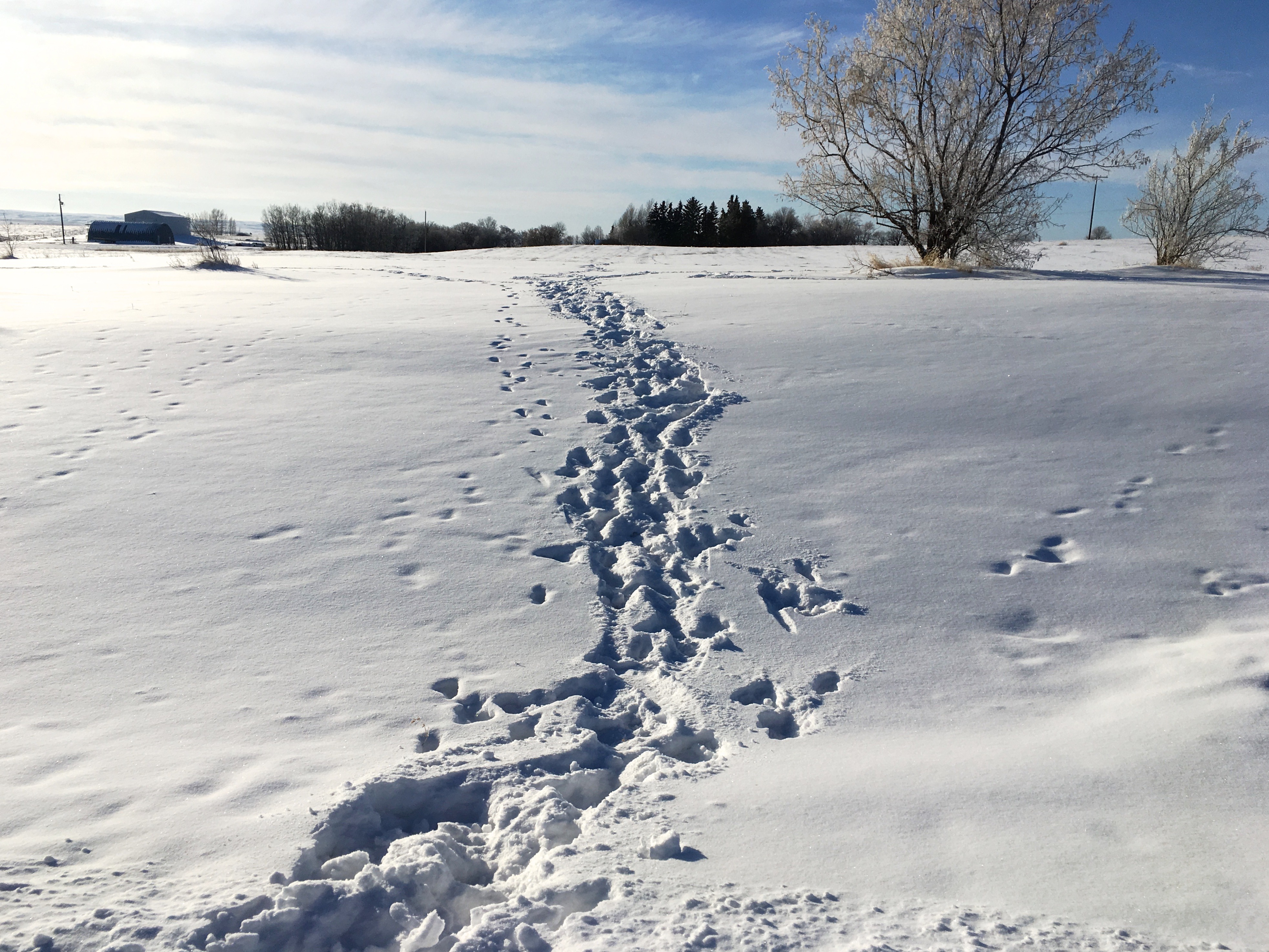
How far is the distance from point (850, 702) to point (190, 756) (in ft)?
8.32

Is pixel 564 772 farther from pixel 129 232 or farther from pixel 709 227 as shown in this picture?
pixel 129 232

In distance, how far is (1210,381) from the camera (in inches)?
241

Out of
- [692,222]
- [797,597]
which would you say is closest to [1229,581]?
[797,597]

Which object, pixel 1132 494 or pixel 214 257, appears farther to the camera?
pixel 214 257

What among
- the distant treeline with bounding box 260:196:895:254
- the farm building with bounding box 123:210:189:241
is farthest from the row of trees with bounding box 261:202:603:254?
the farm building with bounding box 123:210:189:241

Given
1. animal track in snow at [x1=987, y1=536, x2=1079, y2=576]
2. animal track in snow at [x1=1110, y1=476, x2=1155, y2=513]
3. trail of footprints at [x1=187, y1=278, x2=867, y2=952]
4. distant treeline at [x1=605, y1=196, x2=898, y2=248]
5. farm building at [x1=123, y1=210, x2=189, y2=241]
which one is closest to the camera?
trail of footprints at [x1=187, y1=278, x2=867, y2=952]

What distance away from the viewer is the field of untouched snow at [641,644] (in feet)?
7.07

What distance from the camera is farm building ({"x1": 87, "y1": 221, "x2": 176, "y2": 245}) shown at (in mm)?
66312

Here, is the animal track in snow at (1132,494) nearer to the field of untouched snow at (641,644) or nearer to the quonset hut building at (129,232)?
the field of untouched snow at (641,644)

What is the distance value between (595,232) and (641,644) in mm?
67777

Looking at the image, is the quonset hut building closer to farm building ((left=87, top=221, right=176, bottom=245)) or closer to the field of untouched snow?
farm building ((left=87, top=221, right=176, bottom=245))

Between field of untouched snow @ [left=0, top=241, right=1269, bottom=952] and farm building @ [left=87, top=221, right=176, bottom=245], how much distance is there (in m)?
71.9

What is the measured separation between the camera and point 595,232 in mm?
67500

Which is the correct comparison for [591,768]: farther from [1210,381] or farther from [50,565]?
[1210,381]
